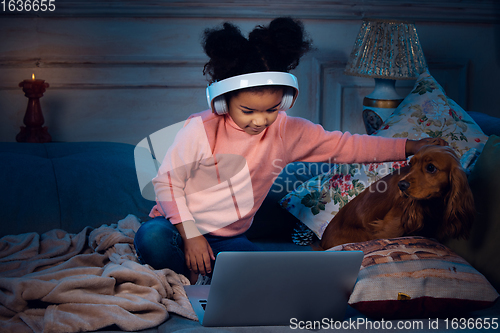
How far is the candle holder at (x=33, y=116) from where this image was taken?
1.66 meters

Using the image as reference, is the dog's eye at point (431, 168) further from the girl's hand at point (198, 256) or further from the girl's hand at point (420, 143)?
the girl's hand at point (198, 256)

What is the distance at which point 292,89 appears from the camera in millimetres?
994

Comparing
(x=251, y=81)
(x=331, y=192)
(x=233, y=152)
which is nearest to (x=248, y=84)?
(x=251, y=81)

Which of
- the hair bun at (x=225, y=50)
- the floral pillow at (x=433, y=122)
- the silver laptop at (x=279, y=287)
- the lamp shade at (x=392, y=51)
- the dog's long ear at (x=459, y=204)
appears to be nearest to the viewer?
the silver laptop at (x=279, y=287)

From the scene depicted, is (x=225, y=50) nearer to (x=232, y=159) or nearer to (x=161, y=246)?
(x=232, y=159)

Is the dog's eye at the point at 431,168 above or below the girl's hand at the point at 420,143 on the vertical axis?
below

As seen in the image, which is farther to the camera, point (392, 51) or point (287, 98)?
point (392, 51)

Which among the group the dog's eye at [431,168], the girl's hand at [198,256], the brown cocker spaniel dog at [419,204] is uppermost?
the dog's eye at [431,168]

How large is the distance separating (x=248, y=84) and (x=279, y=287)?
420mm

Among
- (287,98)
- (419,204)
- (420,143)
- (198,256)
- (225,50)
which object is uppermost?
(225,50)

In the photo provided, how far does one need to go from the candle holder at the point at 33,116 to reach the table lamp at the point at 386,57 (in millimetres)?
1236

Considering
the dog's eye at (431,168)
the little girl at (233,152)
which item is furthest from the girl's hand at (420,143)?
the dog's eye at (431,168)

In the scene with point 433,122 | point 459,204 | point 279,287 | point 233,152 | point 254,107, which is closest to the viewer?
point 279,287

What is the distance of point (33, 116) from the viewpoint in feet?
5.54
